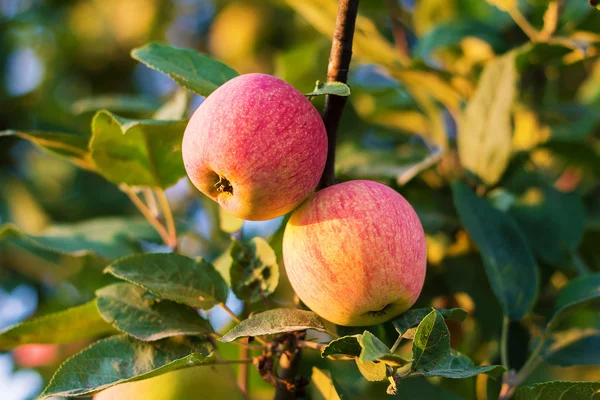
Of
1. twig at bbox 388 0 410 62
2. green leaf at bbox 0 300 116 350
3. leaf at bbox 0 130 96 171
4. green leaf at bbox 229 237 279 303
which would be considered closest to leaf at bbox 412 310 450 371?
green leaf at bbox 229 237 279 303

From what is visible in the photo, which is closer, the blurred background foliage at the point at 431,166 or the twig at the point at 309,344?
the twig at the point at 309,344

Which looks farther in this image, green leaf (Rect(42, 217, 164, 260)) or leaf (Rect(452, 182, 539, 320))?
green leaf (Rect(42, 217, 164, 260))

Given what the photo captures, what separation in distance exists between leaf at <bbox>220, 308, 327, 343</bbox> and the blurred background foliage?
0.71 ft

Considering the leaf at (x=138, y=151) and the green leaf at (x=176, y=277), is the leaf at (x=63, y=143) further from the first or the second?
the green leaf at (x=176, y=277)

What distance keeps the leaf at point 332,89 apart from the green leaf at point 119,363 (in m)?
0.30

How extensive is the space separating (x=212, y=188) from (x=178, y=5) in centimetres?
226

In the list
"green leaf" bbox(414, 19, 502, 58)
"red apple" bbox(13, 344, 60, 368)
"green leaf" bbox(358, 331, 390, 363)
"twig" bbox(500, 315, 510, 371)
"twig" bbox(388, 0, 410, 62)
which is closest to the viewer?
"green leaf" bbox(358, 331, 390, 363)

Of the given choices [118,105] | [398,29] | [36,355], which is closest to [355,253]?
[118,105]

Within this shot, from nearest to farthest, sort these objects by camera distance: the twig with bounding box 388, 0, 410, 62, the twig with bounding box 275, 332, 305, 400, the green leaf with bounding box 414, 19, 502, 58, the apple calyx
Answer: the apple calyx → the twig with bounding box 275, 332, 305, 400 → the green leaf with bounding box 414, 19, 502, 58 → the twig with bounding box 388, 0, 410, 62

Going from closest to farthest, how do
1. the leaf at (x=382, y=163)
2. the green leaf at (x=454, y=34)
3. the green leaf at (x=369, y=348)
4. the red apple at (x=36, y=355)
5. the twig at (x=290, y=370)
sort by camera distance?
the green leaf at (x=369, y=348), the twig at (x=290, y=370), the leaf at (x=382, y=163), the green leaf at (x=454, y=34), the red apple at (x=36, y=355)

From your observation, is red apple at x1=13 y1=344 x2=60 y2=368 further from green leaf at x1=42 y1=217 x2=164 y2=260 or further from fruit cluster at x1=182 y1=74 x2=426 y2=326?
fruit cluster at x1=182 y1=74 x2=426 y2=326

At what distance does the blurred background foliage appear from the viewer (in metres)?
1.02

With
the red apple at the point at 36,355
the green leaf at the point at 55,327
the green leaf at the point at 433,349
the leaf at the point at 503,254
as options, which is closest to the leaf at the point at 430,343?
the green leaf at the point at 433,349

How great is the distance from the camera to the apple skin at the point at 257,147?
0.57 metres
